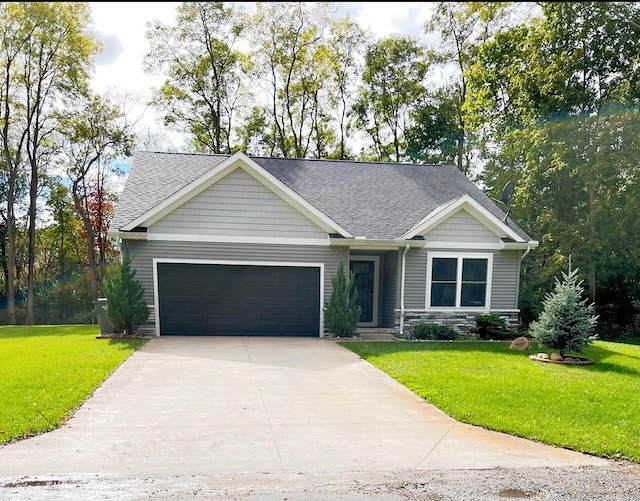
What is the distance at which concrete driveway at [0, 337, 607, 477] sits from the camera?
4539mm

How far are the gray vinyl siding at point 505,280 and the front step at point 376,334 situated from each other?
3.17m

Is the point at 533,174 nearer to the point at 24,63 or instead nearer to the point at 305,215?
the point at 305,215

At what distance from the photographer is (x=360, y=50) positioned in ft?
93.2

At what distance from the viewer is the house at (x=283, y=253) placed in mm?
12148

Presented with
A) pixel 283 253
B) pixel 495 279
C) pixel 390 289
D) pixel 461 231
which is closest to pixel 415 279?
pixel 390 289

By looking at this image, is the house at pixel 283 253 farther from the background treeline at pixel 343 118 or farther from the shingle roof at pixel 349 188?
the background treeline at pixel 343 118

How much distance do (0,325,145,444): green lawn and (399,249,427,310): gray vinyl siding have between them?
23.7 ft

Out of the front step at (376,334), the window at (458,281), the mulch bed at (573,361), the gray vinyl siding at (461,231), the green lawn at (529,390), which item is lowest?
the front step at (376,334)

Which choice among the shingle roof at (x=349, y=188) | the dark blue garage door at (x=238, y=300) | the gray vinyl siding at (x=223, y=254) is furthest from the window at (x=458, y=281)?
the dark blue garage door at (x=238, y=300)

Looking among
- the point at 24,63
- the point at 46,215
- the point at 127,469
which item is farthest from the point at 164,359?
the point at 46,215

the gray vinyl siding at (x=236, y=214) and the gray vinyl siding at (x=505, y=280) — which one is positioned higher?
the gray vinyl siding at (x=236, y=214)

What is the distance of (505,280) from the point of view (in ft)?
44.8

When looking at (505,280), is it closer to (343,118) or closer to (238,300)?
(238,300)

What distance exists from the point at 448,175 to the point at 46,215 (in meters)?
24.5
